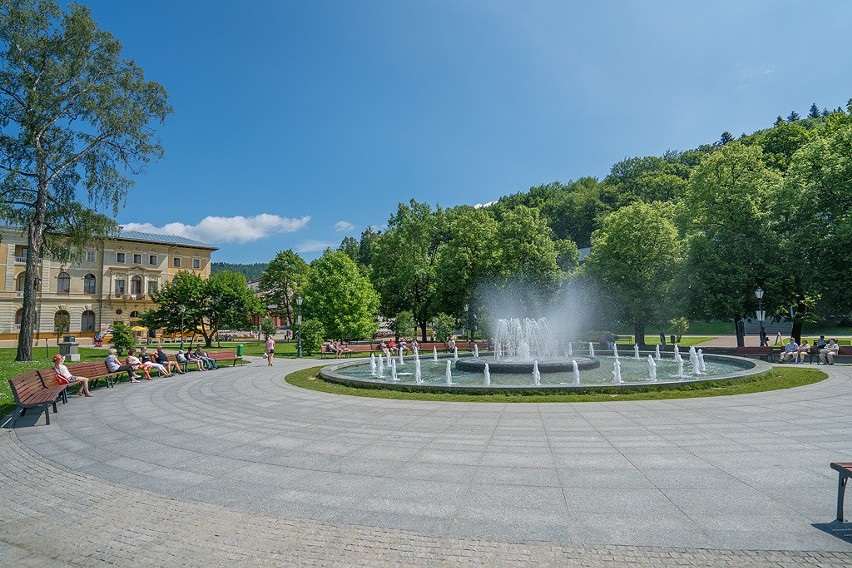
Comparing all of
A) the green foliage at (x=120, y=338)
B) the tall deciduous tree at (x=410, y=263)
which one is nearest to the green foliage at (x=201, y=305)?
the tall deciduous tree at (x=410, y=263)

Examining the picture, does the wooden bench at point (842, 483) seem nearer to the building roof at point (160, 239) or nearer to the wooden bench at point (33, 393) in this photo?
the wooden bench at point (33, 393)

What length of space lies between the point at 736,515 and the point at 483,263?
3658cm

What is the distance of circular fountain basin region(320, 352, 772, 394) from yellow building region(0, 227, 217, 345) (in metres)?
49.8

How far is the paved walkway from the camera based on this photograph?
14.7 ft

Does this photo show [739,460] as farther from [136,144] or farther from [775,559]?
[136,144]

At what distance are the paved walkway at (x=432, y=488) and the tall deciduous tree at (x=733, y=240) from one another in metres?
20.0

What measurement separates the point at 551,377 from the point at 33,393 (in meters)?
15.2

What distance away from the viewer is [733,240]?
97.0 ft

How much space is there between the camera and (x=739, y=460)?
6.98 meters

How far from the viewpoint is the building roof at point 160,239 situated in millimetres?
63050

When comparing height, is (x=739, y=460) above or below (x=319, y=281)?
below

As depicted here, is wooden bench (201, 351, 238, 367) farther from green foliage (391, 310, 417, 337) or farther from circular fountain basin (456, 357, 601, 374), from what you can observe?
green foliage (391, 310, 417, 337)

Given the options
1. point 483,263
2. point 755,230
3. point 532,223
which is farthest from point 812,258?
point 483,263

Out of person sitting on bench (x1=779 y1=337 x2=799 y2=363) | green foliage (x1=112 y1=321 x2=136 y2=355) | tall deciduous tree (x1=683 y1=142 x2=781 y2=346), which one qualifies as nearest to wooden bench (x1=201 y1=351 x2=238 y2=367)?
green foliage (x1=112 y1=321 x2=136 y2=355)
